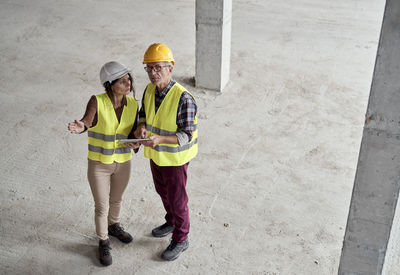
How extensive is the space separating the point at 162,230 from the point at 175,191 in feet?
2.94

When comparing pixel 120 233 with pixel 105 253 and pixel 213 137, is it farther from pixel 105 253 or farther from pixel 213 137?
pixel 213 137

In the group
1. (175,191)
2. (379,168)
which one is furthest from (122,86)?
(379,168)

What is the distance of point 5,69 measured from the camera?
8.58m

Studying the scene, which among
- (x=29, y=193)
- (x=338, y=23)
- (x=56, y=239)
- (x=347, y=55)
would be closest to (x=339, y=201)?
(x=56, y=239)

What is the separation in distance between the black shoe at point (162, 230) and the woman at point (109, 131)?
0.66 metres

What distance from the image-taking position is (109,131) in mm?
4223

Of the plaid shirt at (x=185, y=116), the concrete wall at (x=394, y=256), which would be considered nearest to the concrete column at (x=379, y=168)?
the concrete wall at (x=394, y=256)

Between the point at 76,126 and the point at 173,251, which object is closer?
the point at 76,126

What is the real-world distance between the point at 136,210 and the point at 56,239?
0.92 metres

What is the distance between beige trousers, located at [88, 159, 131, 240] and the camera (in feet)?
14.3

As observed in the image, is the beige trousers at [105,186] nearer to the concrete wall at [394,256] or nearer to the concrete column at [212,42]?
the concrete wall at [394,256]

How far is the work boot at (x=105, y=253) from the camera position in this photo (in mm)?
4750

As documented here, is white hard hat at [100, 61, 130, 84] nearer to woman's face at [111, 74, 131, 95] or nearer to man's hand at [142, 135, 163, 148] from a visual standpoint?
woman's face at [111, 74, 131, 95]

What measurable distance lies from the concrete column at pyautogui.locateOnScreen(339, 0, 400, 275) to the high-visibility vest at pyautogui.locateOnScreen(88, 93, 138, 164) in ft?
6.56
